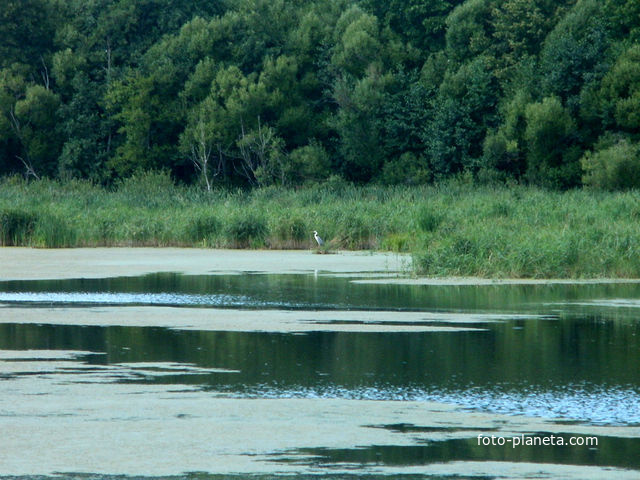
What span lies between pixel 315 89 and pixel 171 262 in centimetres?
3091

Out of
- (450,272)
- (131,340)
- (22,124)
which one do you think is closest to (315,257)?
(450,272)

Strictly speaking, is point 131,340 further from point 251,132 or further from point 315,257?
point 251,132

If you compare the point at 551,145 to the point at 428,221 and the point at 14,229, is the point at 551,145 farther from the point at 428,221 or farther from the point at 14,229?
the point at 14,229

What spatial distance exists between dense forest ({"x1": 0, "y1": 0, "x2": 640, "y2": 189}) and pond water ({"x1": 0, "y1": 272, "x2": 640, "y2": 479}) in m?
28.6

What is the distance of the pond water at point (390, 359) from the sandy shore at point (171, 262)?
3758 millimetres

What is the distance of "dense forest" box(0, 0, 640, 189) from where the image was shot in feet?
143

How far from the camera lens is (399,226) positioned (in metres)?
25.4

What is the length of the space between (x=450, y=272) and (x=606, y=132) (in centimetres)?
2585

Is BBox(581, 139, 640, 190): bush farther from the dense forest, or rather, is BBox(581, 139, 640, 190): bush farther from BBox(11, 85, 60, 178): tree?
BBox(11, 85, 60, 178): tree

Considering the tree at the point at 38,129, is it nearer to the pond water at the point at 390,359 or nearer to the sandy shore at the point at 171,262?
the sandy shore at the point at 171,262

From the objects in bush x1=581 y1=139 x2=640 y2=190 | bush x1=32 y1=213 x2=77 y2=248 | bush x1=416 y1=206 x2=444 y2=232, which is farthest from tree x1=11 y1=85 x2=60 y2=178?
bush x1=416 y1=206 x2=444 y2=232

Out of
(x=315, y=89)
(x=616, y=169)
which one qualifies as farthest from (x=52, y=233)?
(x=315, y=89)

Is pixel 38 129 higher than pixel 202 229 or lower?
higher

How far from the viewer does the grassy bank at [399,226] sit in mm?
18328
